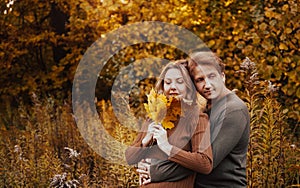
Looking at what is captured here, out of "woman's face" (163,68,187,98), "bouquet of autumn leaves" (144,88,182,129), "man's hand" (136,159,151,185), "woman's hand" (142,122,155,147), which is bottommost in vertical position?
"man's hand" (136,159,151,185)

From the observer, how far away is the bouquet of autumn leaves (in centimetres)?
256

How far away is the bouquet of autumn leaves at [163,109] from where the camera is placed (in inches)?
101

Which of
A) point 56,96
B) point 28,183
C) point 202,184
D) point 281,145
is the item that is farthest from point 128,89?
point 202,184

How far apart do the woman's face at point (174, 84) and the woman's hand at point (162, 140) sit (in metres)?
0.20

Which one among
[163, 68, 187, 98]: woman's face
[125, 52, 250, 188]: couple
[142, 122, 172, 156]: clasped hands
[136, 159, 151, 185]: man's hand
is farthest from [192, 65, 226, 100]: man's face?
[136, 159, 151, 185]: man's hand

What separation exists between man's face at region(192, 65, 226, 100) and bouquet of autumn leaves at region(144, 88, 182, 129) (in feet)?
0.90

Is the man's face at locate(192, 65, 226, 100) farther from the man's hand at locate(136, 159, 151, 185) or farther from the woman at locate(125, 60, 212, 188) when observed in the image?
the man's hand at locate(136, 159, 151, 185)

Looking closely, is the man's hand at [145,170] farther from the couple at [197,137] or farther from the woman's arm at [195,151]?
the woman's arm at [195,151]

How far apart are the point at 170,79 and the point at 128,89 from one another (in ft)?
16.6

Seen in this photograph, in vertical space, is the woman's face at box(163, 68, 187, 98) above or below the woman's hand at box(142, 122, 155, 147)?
above

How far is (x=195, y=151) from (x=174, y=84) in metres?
0.37

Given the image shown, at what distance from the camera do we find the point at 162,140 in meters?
2.62

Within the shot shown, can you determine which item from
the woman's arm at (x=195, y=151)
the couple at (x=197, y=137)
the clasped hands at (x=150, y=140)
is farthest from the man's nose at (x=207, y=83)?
the clasped hands at (x=150, y=140)

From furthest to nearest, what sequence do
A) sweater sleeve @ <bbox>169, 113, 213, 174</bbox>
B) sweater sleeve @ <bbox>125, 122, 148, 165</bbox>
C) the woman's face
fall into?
sweater sleeve @ <bbox>125, 122, 148, 165</bbox> < the woman's face < sweater sleeve @ <bbox>169, 113, 213, 174</bbox>
